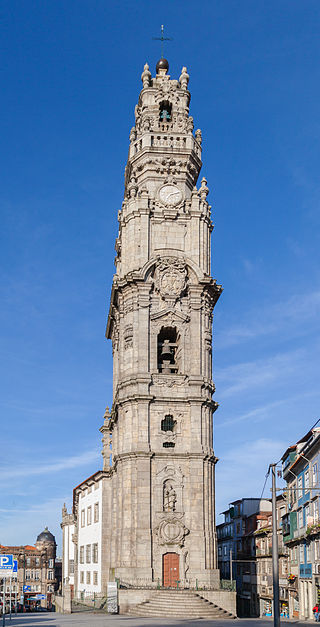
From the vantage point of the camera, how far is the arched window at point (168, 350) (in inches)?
2324

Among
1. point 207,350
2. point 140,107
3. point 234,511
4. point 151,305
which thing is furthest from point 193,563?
point 234,511

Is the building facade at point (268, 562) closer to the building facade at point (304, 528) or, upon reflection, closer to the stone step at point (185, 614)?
the building facade at point (304, 528)

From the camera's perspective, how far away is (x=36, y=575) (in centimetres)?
13838

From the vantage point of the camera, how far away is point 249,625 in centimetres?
4012

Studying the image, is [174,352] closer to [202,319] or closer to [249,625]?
[202,319]

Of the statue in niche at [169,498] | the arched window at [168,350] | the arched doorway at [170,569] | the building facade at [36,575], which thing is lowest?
the building facade at [36,575]

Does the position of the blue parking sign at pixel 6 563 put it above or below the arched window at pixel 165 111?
below

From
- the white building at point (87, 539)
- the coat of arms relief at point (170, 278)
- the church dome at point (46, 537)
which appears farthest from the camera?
the church dome at point (46, 537)

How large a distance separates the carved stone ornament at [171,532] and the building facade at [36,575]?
88339mm

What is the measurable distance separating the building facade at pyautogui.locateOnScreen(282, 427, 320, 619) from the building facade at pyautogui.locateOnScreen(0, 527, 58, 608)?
79.6 m

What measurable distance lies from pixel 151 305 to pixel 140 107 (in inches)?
857

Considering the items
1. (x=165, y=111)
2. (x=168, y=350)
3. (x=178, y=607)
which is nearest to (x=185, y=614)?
(x=178, y=607)

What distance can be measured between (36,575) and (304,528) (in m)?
92.8

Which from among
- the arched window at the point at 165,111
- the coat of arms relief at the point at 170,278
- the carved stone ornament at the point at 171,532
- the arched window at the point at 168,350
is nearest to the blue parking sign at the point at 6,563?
the carved stone ornament at the point at 171,532
